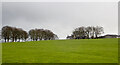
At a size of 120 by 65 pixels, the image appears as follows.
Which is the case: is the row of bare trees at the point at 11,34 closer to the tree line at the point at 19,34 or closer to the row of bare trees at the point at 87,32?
the tree line at the point at 19,34

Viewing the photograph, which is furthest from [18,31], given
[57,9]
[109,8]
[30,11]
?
[109,8]

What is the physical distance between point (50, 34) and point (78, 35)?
59.8ft

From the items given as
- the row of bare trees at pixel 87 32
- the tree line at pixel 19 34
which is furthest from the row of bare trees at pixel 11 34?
the row of bare trees at pixel 87 32

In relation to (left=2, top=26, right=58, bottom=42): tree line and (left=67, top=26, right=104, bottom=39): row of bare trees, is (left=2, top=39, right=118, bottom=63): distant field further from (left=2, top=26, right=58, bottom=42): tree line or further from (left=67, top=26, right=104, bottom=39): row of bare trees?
(left=67, top=26, right=104, bottom=39): row of bare trees

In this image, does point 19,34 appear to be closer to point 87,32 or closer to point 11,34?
point 11,34

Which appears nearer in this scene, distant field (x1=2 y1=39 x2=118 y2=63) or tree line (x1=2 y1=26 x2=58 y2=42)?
distant field (x1=2 y1=39 x2=118 y2=63)

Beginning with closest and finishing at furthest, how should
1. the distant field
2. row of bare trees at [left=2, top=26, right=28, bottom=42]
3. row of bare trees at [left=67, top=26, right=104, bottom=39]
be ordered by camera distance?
the distant field < row of bare trees at [left=2, top=26, right=28, bottom=42] < row of bare trees at [left=67, top=26, right=104, bottom=39]

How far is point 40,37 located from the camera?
82688 millimetres

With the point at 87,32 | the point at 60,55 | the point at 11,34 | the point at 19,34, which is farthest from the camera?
the point at 87,32

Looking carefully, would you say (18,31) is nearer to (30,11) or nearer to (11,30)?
(11,30)

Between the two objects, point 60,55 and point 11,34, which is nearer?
point 60,55

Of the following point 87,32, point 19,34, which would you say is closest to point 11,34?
point 19,34

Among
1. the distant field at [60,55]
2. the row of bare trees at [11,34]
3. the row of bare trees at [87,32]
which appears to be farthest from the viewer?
the row of bare trees at [87,32]

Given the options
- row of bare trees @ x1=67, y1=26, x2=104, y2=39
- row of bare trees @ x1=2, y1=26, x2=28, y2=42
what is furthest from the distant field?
row of bare trees @ x1=67, y1=26, x2=104, y2=39
